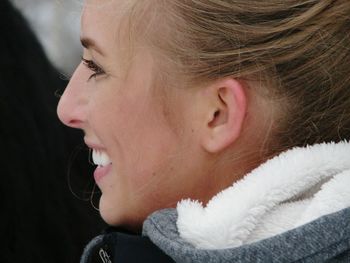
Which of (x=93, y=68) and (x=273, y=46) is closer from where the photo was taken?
(x=273, y=46)

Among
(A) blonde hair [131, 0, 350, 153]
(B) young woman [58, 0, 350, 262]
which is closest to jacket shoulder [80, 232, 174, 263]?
(B) young woman [58, 0, 350, 262]

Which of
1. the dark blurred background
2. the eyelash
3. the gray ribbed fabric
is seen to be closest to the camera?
the gray ribbed fabric

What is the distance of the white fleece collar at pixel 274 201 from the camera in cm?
80

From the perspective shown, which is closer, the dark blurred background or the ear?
the ear

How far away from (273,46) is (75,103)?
1.10 feet

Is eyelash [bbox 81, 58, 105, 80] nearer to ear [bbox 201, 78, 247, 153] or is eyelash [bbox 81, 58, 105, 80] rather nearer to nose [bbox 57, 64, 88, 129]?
nose [bbox 57, 64, 88, 129]

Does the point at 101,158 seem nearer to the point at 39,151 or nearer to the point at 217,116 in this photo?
the point at 217,116

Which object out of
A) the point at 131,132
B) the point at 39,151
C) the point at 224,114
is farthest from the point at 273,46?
the point at 39,151

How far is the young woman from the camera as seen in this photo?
0.82 m

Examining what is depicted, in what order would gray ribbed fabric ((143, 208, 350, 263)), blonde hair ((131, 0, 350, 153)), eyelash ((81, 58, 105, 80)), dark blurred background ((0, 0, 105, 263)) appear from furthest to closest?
1. dark blurred background ((0, 0, 105, 263))
2. eyelash ((81, 58, 105, 80))
3. blonde hair ((131, 0, 350, 153))
4. gray ribbed fabric ((143, 208, 350, 263))

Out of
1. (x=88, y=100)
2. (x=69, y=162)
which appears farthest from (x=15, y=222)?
(x=88, y=100)

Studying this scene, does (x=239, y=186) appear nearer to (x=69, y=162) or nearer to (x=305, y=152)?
(x=305, y=152)

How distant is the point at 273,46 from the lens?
0.88 metres

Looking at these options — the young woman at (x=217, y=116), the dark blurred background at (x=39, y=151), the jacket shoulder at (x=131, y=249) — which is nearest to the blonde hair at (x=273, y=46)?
the young woman at (x=217, y=116)
